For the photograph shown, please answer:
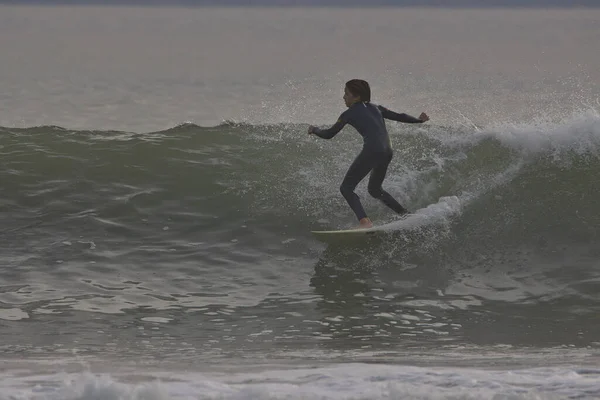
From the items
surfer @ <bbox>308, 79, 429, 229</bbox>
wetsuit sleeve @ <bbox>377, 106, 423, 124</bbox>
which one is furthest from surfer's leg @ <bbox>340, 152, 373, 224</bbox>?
wetsuit sleeve @ <bbox>377, 106, 423, 124</bbox>

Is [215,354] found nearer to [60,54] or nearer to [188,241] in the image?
[188,241]

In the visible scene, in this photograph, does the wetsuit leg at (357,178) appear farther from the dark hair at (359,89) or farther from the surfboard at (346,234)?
the dark hair at (359,89)

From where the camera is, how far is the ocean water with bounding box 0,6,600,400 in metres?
5.89

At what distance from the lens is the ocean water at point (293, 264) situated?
5.89 m

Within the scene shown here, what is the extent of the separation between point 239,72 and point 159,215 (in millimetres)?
18696

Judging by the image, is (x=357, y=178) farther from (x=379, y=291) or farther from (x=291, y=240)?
(x=379, y=291)

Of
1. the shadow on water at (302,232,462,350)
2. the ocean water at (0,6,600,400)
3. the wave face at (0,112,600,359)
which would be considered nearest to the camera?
the ocean water at (0,6,600,400)

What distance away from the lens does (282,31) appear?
45312 millimetres

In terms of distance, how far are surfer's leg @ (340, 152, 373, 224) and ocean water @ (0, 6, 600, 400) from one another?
0.36 m

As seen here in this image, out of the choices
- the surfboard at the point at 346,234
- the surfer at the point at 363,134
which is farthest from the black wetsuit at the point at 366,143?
the surfboard at the point at 346,234

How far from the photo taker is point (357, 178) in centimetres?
965

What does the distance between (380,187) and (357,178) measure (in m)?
0.28

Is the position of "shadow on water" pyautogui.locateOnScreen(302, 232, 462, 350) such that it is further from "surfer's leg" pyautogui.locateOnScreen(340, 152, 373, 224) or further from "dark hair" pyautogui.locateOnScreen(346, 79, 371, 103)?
"dark hair" pyautogui.locateOnScreen(346, 79, 371, 103)

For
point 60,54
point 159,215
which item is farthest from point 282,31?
point 159,215
